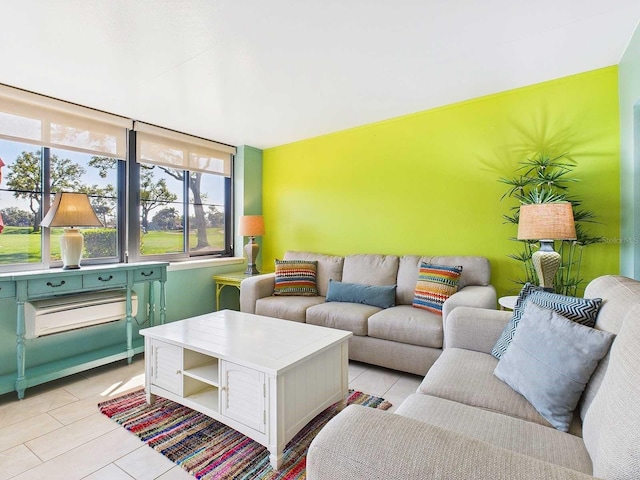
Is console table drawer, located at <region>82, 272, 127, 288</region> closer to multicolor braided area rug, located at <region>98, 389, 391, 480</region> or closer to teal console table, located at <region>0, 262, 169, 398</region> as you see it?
teal console table, located at <region>0, 262, 169, 398</region>

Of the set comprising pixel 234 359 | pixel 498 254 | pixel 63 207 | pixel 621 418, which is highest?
pixel 63 207

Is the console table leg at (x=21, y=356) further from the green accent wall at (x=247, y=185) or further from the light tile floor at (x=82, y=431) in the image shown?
the green accent wall at (x=247, y=185)

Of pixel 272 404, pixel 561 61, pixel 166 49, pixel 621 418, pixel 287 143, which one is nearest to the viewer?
pixel 621 418

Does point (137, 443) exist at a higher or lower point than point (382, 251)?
lower

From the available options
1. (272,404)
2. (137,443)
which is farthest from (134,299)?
(272,404)

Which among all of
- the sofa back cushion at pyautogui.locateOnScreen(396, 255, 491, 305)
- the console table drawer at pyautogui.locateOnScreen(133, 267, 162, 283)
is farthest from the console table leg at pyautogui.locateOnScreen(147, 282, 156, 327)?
the sofa back cushion at pyautogui.locateOnScreen(396, 255, 491, 305)

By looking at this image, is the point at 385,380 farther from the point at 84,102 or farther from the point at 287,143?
the point at 84,102

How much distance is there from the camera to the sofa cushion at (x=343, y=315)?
2.75 meters

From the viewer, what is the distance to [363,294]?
3.09 meters

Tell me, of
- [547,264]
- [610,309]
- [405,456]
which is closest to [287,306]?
[547,264]

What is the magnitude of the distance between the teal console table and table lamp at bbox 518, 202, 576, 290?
9.89 feet

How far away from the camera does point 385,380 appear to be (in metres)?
2.58

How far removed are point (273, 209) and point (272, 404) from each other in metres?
3.15

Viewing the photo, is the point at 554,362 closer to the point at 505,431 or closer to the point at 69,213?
the point at 505,431
